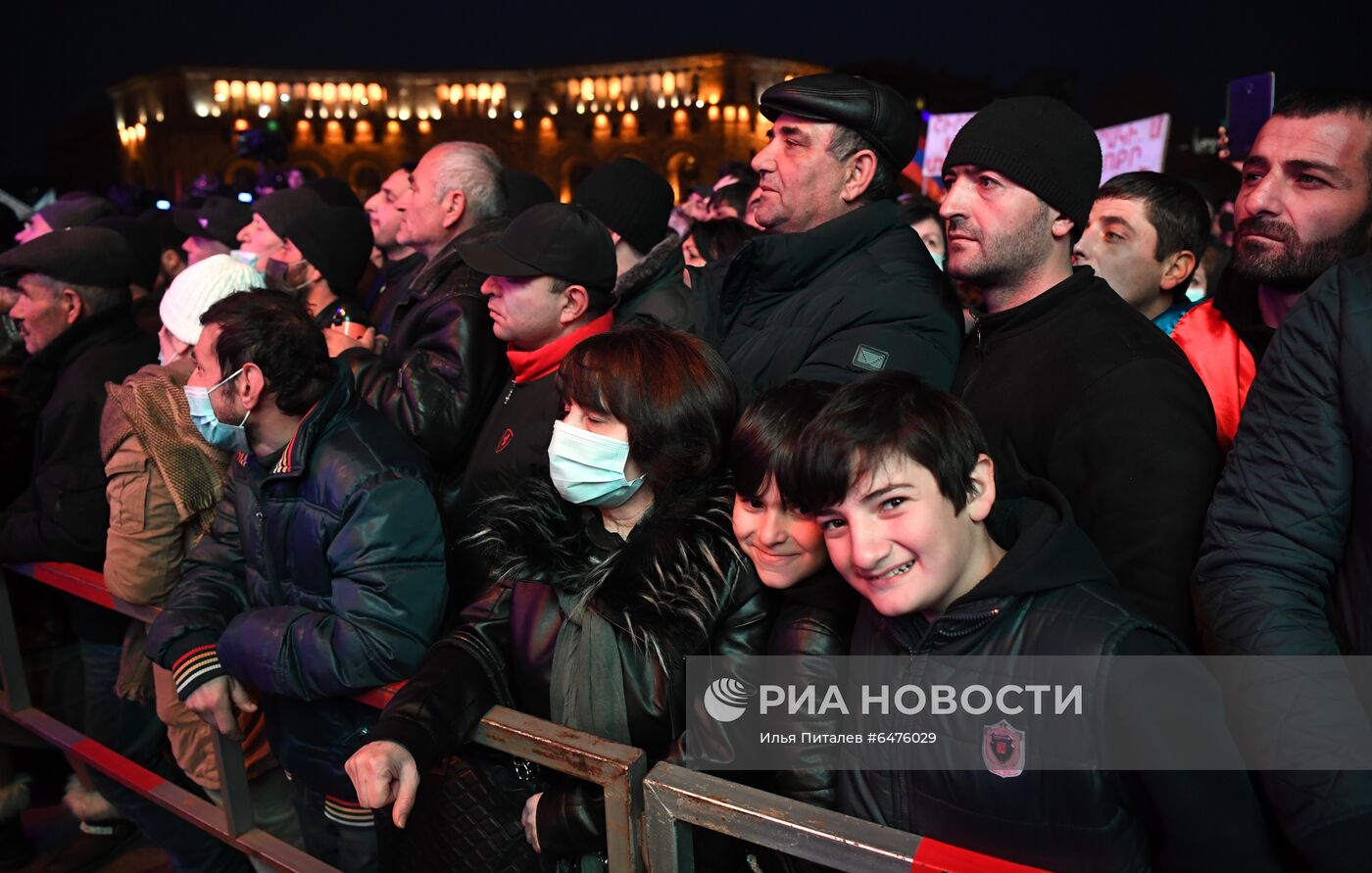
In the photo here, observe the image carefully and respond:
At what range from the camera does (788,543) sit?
1911 millimetres

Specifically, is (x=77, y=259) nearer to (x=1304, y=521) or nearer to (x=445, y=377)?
(x=445, y=377)

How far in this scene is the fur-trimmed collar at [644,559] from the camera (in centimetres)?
196

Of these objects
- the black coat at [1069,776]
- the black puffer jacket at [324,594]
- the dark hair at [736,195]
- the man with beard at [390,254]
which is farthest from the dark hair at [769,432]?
the dark hair at [736,195]

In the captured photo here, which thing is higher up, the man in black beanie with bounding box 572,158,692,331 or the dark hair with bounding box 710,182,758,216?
the man in black beanie with bounding box 572,158,692,331

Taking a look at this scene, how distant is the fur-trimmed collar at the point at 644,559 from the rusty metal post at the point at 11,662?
2528 mm

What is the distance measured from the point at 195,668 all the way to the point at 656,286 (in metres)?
1.97

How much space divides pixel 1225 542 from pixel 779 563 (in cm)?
82

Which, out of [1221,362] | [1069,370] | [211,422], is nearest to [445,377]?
[211,422]

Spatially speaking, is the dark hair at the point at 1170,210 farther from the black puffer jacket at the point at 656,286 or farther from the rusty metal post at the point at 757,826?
the rusty metal post at the point at 757,826

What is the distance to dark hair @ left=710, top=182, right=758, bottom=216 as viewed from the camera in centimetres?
612

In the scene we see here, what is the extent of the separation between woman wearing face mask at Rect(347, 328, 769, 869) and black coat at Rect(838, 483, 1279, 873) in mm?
460

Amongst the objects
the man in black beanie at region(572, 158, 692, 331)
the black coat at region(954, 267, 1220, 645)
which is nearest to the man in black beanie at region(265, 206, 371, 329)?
the man in black beanie at region(572, 158, 692, 331)

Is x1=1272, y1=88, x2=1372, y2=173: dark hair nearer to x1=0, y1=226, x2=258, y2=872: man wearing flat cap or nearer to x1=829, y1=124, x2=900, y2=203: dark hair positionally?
x1=829, y1=124, x2=900, y2=203: dark hair

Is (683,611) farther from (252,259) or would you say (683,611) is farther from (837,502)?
(252,259)
